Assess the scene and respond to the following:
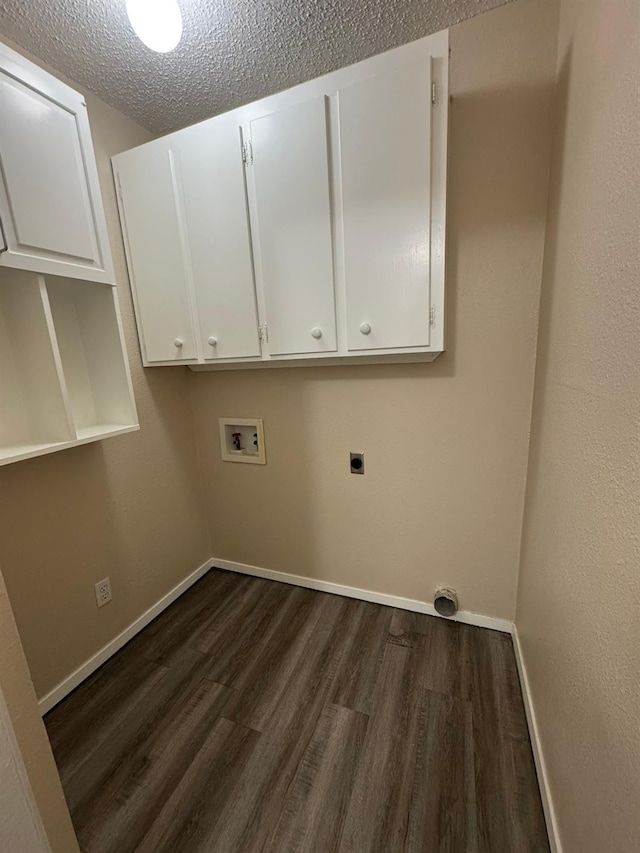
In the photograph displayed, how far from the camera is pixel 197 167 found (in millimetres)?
1453

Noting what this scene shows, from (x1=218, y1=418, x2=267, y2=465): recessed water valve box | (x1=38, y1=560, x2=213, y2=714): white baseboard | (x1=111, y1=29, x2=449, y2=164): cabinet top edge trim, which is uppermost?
(x1=111, y1=29, x2=449, y2=164): cabinet top edge trim

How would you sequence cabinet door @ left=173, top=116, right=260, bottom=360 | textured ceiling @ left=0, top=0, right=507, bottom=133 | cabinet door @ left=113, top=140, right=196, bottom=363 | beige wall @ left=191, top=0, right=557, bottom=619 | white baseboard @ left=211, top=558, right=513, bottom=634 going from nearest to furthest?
textured ceiling @ left=0, top=0, right=507, bottom=133 → beige wall @ left=191, top=0, right=557, bottom=619 → cabinet door @ left=173, top=116, right=260, bottom=360 → cabinet door @ left=113, top=140, right=196, bottom=363 → white baseboard @ left=211, top=558, right=513, bottom=634

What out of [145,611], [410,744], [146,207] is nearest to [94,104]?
[146,207]

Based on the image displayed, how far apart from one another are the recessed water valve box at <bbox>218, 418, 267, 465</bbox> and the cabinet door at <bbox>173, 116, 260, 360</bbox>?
0.48 m

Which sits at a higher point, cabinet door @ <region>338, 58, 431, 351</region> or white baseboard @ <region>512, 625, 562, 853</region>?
cabinet door @ <region>338, 58, 431, 351</region>

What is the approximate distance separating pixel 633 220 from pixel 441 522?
131 cm

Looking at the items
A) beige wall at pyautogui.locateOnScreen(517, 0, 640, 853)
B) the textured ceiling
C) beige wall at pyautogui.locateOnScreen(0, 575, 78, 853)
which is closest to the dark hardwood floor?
beige wall at pyautogui.locateOnScreen(517, 0, 640, 853)

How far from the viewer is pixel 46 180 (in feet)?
3.69

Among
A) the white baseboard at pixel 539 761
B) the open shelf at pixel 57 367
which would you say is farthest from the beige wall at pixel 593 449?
the open shelf at pixel 57 367

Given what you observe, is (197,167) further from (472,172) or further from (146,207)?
(472,172)

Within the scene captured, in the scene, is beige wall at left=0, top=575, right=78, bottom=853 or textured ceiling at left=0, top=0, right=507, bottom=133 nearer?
beige wall at left=0, top=575, right=78, bottom=853

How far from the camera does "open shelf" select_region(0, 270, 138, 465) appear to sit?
1174 mm

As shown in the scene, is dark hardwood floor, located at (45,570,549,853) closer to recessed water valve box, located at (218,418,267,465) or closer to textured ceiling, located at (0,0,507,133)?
recessed water valve box, located at (218,418,267,465)

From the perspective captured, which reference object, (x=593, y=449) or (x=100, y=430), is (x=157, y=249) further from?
(x=593, y=449)
